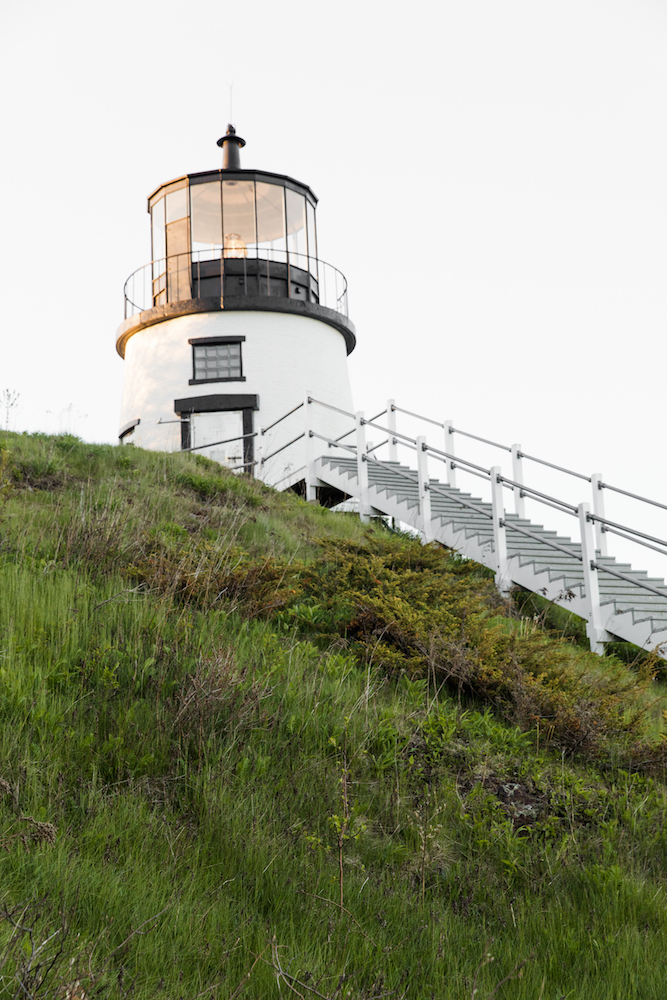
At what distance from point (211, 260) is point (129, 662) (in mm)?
17821

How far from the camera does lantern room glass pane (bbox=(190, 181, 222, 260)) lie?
67.2ft

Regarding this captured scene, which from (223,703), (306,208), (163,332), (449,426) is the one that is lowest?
(223,703)

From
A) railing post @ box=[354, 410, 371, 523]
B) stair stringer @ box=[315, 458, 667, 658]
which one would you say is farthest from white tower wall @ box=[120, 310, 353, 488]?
stair stringer @ box=[315, 458, 667, 658]

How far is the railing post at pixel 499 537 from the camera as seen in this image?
34.6 ft

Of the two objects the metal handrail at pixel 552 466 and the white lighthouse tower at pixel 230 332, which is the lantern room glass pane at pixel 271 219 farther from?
the metal handrail at pixel 552 466

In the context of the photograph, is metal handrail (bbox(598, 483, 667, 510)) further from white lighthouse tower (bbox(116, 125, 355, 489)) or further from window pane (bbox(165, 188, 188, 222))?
Answer: window pane (bbox(165, 188, 188, 222))

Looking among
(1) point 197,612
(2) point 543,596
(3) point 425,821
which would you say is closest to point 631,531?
(2) point 543,596

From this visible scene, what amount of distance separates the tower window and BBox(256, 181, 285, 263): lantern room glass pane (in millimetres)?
2768

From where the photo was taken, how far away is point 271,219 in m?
22.5

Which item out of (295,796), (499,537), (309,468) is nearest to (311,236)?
(309,468)

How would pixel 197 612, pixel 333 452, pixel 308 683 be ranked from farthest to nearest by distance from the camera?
pixel 333 452 → pixel 197 612 → pixel 308 683

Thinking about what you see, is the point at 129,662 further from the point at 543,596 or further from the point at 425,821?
the point at 543,596

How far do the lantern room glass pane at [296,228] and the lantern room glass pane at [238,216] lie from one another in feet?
3.41

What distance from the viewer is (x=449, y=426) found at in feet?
47.6
